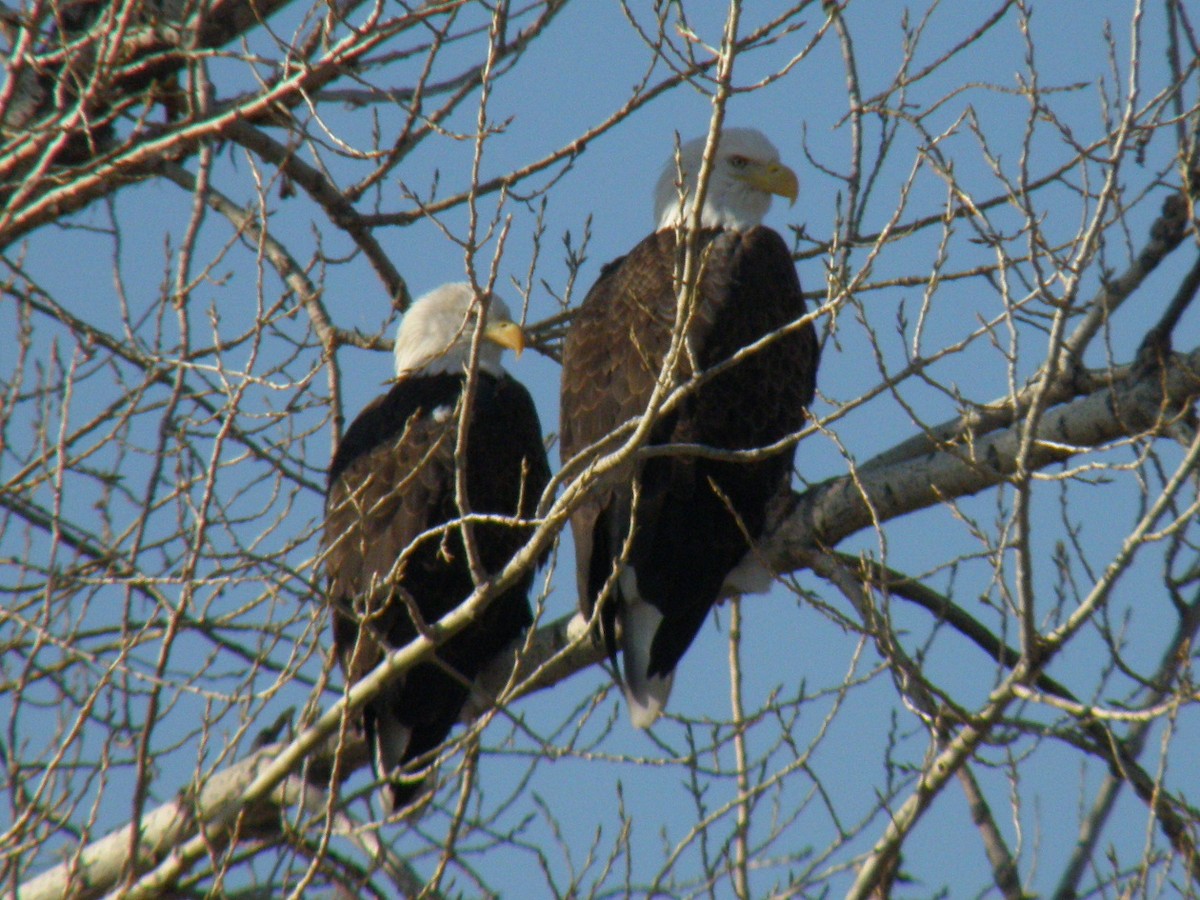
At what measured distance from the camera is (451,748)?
3729 millimetres

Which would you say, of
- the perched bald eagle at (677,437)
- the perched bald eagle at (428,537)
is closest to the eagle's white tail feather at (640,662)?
the perched bald eagle at (677,437)

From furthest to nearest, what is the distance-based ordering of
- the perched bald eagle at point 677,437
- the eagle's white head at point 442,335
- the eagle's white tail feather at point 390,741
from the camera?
the eagle's white head at point 442,335, the eagle's white tail feather at point 390,741, the perched bald eagle at point 677,437

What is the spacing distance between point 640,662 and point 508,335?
1.40 metres

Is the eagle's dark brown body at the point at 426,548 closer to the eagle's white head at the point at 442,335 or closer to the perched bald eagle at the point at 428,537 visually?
the perched bald eagle at the point at 428,537

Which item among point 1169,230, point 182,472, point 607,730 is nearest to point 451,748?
point 607,730

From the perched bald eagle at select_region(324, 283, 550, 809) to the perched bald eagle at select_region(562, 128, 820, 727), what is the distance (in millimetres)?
335

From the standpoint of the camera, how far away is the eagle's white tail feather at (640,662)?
4910mm

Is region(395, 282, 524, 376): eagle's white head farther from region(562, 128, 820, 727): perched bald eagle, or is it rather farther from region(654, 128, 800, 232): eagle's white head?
region(562, 128, 820, 727): perched bald eagle

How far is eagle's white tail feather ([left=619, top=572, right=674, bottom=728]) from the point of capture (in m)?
4.91

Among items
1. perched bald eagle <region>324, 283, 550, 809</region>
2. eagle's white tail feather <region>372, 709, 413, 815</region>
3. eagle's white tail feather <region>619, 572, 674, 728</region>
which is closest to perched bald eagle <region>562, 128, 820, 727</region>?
eagle's white tail feather <region>619, 572, 674, 728</region>

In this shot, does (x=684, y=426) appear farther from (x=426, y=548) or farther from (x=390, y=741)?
(x=390, y=741)

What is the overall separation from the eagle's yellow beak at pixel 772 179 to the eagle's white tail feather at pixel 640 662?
1.62 meters

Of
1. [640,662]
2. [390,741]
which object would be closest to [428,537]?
[390,741]

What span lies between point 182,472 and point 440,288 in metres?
2.18
